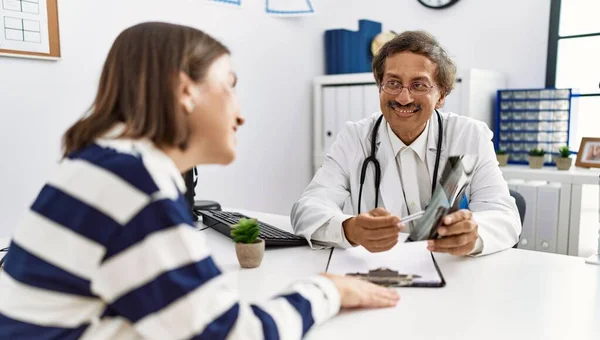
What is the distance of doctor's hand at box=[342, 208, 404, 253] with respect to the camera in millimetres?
1119

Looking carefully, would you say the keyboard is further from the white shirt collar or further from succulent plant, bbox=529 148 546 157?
succulent plant, bbox=529 148 546 157

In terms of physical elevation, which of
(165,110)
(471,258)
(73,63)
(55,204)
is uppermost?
(73,63)

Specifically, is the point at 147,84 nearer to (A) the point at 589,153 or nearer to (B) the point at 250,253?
(B) the point at 250,253

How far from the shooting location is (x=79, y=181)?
0.59m

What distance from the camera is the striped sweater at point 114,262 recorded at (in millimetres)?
574

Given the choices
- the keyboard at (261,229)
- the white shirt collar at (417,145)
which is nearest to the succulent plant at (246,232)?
the keyboard at (261,229)

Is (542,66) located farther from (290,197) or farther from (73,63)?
(73,63)

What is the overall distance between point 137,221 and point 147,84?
7.6 inches

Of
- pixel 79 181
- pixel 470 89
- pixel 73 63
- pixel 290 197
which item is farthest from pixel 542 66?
pixel 79 181

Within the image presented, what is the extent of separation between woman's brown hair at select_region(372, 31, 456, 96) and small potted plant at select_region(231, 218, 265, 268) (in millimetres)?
786

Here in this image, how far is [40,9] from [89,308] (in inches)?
61.8

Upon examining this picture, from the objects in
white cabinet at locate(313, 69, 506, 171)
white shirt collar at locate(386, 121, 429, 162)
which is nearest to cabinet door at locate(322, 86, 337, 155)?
white cabinet at locate(313, 69, 506, 171)

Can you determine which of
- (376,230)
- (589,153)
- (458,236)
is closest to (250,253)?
(376,230)

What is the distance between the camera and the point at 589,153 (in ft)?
5.02
